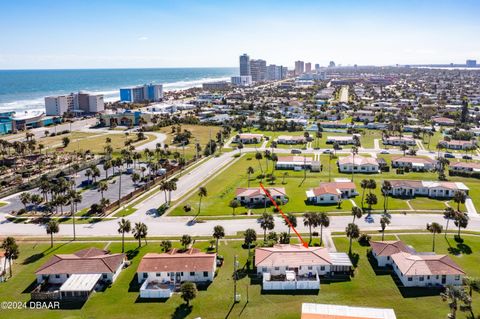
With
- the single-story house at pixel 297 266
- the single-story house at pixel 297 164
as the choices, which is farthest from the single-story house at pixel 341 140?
the single-story house at pixel 297 266

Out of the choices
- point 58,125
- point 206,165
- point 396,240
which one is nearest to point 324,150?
point 206,165

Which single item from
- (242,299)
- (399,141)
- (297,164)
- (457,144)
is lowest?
(242,299)

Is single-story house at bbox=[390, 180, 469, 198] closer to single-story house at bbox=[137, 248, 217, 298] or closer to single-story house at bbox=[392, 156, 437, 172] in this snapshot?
single-story house at bbox=[392, 156, 437, 172]

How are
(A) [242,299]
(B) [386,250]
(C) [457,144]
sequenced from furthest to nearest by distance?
1. (C) [457,144]
2. (B) [386,250]
3. (A) [242,299]

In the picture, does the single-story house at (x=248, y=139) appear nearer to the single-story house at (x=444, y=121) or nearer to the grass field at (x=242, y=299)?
the single-story house at (x=444, y=121)

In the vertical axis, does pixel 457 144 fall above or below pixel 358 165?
above

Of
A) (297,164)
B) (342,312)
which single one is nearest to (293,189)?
(297,164)

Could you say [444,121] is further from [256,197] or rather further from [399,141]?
[256,197]
